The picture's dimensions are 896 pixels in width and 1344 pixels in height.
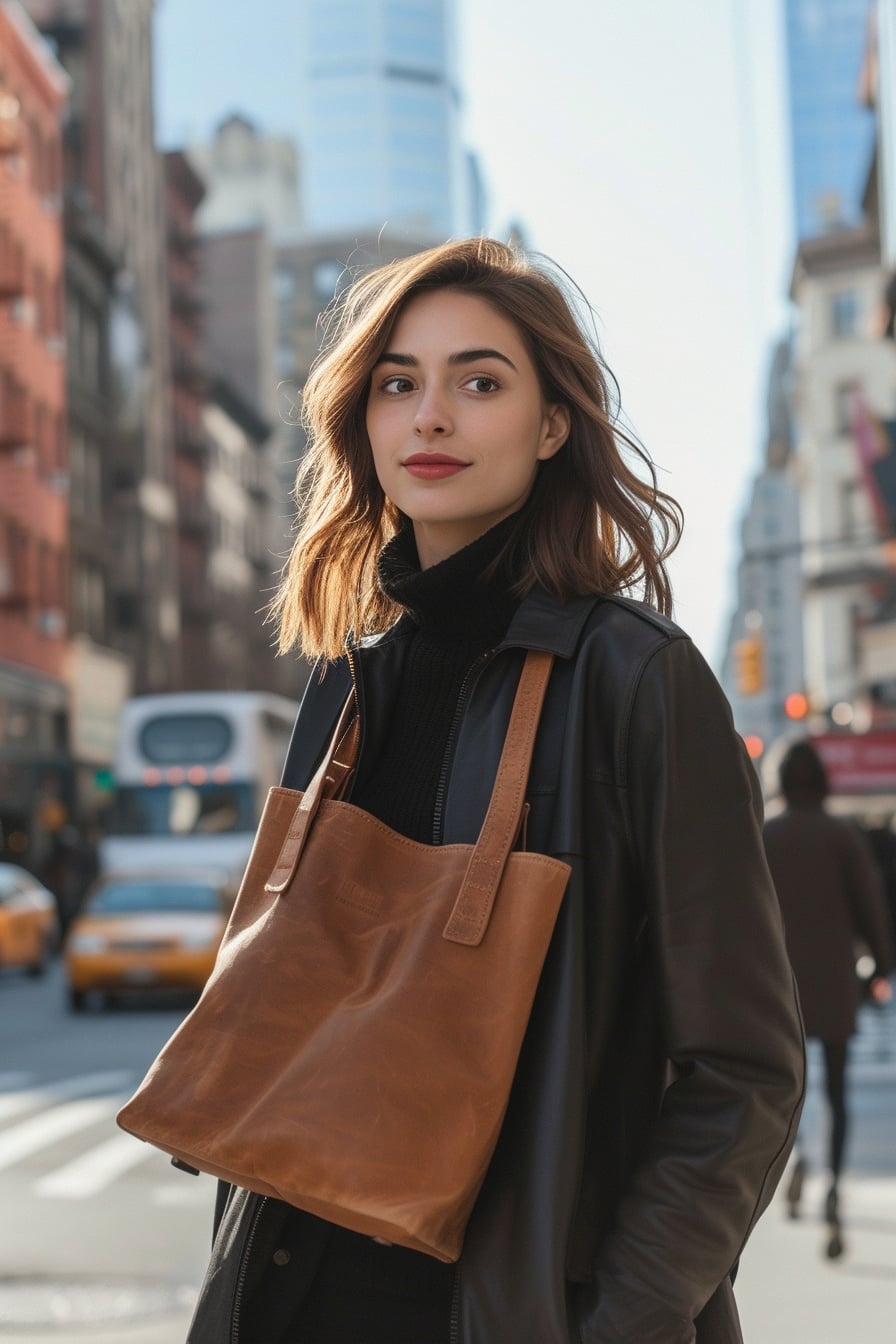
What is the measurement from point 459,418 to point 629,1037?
81 centimetres

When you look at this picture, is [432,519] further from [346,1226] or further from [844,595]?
[844,595]

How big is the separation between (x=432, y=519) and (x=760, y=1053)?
31.7 inches

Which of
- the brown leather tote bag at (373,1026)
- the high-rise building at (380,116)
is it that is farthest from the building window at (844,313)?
the high-rise building at (380,116)

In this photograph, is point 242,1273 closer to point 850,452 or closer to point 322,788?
point 322,788

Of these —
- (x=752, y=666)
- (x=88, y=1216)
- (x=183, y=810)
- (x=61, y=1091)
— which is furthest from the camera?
(x=752, y=666)

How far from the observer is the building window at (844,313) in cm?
7288

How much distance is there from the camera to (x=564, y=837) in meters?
2.41

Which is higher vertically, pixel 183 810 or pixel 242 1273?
pixel 242 1273

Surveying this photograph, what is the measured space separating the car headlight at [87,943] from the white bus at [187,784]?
5523mm

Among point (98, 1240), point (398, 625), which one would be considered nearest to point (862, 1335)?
point (98, 1240)

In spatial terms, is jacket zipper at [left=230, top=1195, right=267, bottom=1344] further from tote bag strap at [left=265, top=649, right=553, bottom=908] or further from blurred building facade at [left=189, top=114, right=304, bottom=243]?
blurred building facade at [left=189, top=114, right=304, bottom=243]

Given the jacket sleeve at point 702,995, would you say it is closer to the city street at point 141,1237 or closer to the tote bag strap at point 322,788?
the city street at point 141,1237

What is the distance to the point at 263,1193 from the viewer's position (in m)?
2.40

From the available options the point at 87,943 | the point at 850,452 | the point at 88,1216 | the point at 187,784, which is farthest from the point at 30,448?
the point at 88,1216
